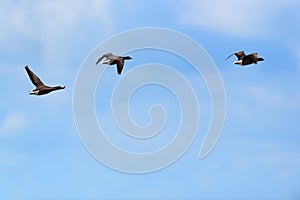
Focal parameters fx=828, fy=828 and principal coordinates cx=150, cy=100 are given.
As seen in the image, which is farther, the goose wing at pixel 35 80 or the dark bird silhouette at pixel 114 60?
the dark bird silhouette at pixel 114 60

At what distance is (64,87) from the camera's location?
44.4m

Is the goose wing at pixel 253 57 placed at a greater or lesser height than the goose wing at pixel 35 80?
greater

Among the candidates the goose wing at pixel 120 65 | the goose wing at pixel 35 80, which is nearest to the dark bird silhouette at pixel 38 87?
the goose wing at pixel 35 80

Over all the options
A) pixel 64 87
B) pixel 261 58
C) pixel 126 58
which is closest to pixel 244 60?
pixel 261 58

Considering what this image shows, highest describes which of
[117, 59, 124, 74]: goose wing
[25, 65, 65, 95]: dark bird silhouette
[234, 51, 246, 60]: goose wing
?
[234, 51, 246, 60]: goose wing

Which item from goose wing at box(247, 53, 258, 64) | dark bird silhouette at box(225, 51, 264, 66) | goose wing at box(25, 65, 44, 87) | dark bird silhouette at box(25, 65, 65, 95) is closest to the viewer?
dark bird silhouette at box(25, 65, 65, 95)

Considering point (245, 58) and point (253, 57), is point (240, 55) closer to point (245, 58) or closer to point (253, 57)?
point (245, 58)

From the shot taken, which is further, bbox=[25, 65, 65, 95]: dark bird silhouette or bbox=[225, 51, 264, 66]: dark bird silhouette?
bbox=[225, 51, 264, 66]: dark bird silhouette

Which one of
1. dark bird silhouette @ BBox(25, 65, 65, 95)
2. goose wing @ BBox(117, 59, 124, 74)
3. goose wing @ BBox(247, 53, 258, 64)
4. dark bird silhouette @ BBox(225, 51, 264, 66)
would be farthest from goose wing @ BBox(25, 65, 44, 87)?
goose wing @ BBox(247, 53, 258, 64)

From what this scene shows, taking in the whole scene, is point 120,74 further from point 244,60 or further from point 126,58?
point 244,60

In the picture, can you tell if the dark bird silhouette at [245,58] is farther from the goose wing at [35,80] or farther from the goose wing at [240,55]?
the goose wing at [35,80]

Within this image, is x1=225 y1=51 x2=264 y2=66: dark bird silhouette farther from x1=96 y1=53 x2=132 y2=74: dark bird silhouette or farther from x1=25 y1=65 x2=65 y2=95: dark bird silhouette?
x1=25 y1=65 x2=65 y2=95: dark bird silhouette

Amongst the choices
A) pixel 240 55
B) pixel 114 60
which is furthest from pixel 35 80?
pixel 240 55

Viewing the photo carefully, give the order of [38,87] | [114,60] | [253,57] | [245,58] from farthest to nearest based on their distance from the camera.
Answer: [253,57], [114,60], [245,58], [38,87]
